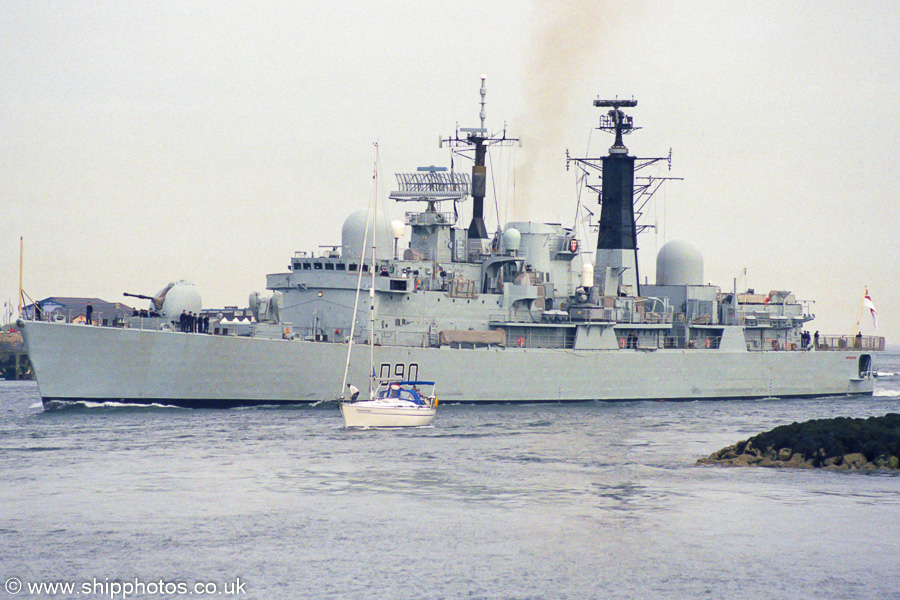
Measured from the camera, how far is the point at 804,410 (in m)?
37.6

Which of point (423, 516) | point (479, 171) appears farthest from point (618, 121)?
point (423, 516)

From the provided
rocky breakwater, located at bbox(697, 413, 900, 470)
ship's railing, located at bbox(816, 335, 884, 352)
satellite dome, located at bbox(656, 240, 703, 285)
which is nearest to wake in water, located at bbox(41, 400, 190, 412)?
rocky breakwater, located at bbox(697, 413, 900, 470)

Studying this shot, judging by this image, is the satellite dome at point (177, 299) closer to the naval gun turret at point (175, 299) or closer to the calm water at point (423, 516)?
the naval gun turret at point (175, 299)

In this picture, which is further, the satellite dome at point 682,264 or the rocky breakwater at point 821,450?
the satellite dome at point 682,264

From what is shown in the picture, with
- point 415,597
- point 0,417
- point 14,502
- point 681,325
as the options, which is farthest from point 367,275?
point 415,597

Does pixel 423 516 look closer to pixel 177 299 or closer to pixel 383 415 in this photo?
pixel 383 415

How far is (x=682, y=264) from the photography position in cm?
4472

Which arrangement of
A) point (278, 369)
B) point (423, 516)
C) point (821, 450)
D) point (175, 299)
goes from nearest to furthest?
point (423, 516) < point (821, 450) < point (278, 369) < point (175, 299)

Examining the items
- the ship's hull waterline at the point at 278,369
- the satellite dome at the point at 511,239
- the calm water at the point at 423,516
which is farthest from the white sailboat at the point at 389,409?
the satellite dome at the point at 511,239

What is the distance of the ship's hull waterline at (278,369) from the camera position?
30.0 metres

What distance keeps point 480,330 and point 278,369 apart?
836 cm

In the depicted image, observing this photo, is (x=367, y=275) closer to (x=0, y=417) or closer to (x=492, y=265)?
(x=492, y=265)

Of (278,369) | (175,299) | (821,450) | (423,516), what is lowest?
(423,516)

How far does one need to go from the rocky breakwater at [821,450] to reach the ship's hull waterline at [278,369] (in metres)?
13.0
